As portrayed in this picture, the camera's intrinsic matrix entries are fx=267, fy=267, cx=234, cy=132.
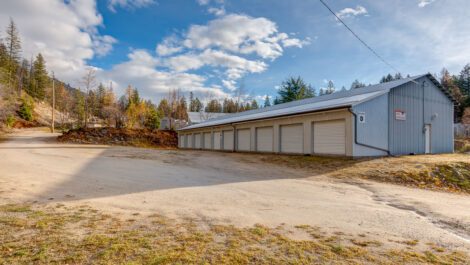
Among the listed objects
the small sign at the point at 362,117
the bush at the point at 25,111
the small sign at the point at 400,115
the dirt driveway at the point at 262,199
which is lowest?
the dirt driveway at the point at 262,199

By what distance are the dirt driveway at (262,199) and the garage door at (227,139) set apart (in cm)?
1361

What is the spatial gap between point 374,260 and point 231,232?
6.48 ft

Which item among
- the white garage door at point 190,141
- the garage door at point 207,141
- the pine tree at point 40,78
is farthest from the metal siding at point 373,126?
the pine tree at point 40,78

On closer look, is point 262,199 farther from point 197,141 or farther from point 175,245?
point 197,141

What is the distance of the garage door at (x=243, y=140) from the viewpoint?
21.9 meters

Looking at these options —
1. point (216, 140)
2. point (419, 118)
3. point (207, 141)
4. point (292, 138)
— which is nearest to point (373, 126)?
point (292, 138)

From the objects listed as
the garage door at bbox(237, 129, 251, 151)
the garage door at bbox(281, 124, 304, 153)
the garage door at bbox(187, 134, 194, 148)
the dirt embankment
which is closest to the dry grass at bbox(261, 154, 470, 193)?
the garage door at bbox(281, 124, 304, 153)

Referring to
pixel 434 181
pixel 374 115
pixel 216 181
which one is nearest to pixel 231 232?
pixel 216 181

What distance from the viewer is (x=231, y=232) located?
13.6 feet

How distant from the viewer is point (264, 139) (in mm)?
20297

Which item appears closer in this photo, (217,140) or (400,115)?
(400,115)

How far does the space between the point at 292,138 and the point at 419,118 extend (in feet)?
28.2

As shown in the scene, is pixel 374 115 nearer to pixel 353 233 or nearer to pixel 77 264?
pixel 353 233

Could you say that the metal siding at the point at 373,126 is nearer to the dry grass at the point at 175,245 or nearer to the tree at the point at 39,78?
the dry grass at the point at 175,245
